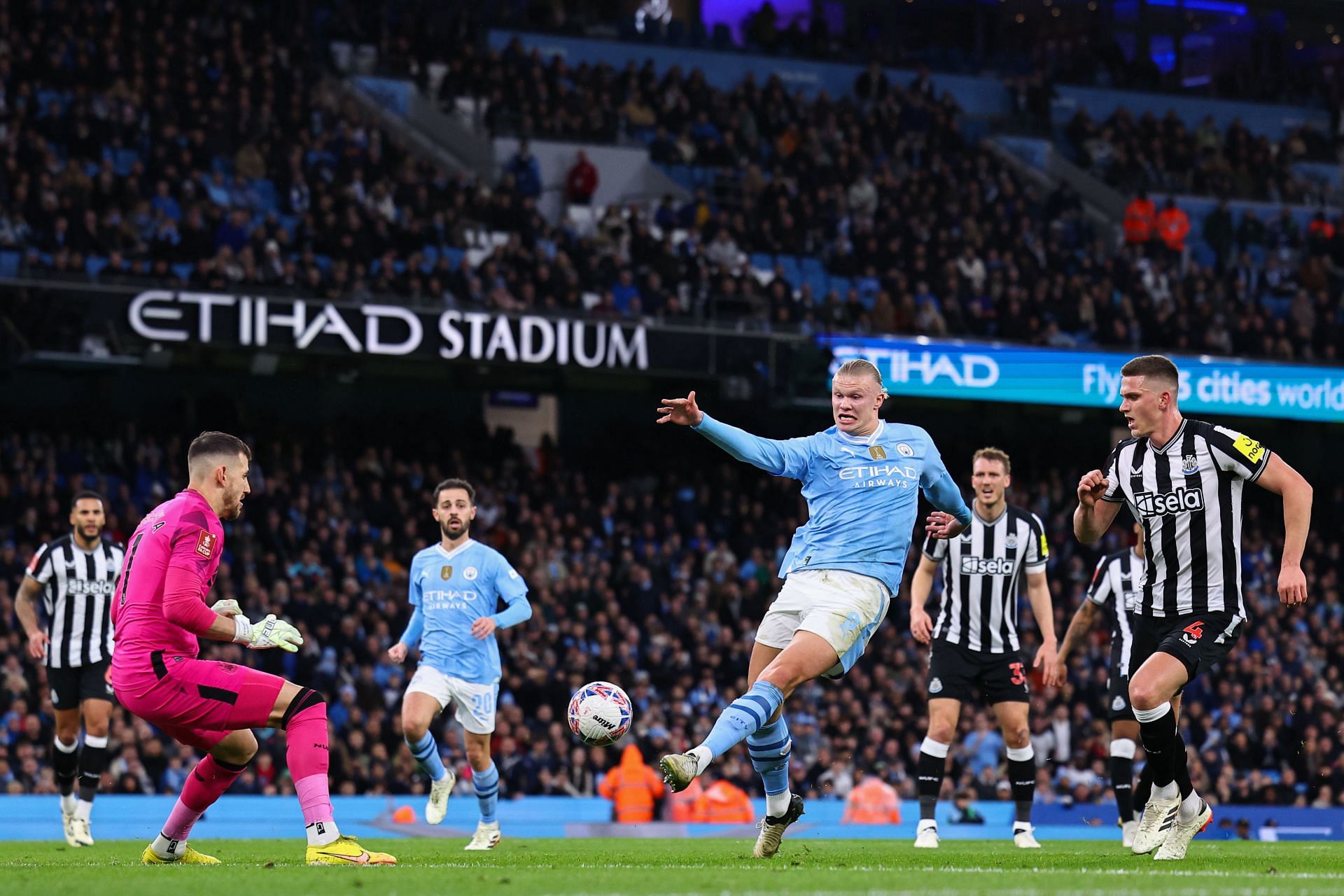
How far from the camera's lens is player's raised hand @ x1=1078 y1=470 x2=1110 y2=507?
8961 millimetres

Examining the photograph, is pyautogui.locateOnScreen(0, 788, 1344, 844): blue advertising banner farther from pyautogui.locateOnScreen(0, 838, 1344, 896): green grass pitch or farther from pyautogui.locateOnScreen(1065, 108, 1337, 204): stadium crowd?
pyautogui.locateOnScreen(1065, 108, 1337, 204): stadium crowd

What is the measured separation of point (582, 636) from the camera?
75.5 ft

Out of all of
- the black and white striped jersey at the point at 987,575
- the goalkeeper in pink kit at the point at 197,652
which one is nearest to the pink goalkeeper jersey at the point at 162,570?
the goalkeeper in pink kit at the point at 197,652

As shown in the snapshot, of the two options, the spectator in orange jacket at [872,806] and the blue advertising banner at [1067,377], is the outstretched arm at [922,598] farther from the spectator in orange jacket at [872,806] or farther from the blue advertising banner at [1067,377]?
the blue advertising banner at [1067,377]

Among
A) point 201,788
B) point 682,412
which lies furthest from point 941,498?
point 201,788

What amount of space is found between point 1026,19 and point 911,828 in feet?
80.4

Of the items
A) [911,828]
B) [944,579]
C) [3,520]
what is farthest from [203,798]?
[3,520]

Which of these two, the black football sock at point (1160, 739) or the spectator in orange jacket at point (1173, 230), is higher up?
the spectator in orange jacket at point (1173, 230)

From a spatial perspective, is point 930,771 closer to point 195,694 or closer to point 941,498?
point 941,498

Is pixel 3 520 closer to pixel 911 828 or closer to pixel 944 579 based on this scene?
pixel 911 828

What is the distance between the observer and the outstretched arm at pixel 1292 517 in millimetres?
8703

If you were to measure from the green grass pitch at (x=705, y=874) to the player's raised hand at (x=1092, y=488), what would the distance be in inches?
75.5

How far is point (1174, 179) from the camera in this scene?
3500 cm

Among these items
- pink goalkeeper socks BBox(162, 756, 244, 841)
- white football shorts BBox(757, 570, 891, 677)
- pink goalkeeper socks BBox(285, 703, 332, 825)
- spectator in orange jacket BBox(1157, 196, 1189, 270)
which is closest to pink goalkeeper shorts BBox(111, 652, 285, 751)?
pink goalkeeper socks BBox(285, 703, 332, 825)
